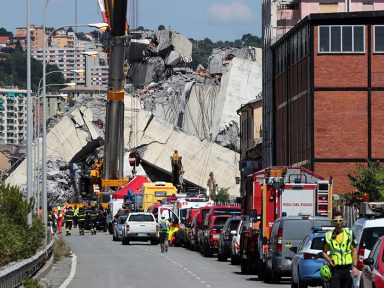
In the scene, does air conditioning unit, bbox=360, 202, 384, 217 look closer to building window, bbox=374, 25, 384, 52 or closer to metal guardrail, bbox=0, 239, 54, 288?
metal guardrail, bbox=0, 239, 54, 288

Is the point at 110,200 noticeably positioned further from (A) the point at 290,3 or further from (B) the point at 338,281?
(B) the point at 338,281

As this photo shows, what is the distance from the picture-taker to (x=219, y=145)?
143 m

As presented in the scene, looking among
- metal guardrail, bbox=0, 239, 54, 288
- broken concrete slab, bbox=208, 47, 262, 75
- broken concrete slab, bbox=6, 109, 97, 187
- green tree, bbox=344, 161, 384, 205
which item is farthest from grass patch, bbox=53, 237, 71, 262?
broken concrete slab, bbox=208, 47, 262, 75

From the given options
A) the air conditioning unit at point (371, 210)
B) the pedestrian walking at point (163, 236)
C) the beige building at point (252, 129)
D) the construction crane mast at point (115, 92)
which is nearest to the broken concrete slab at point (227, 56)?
the beige building at point (252, 129)

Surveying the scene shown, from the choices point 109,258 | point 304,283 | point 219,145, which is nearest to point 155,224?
point 109,258

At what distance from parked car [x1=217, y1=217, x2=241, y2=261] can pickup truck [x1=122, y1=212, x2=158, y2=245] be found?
53.0 feet

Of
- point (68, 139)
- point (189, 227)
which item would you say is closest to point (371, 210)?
point (189, 227)

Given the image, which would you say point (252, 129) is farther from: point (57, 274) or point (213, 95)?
point (57, 274)

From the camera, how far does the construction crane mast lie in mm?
86438

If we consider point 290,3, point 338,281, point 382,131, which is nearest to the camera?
point 338,281

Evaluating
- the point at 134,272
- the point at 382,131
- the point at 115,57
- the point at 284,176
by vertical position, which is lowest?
the point at 134,272

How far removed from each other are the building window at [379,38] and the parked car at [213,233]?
3093 cm

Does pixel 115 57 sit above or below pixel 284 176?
above

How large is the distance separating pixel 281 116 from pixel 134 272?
55672 mm
